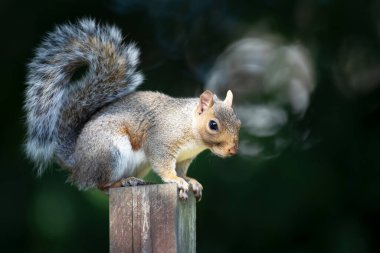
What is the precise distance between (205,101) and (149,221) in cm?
80

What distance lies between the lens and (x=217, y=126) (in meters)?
2.35

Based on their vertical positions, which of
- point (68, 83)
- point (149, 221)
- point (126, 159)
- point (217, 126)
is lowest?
point (149, 221)

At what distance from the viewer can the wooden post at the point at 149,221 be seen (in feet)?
5.56

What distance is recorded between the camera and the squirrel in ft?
7.70

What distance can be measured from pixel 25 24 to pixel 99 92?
1509 millimetres

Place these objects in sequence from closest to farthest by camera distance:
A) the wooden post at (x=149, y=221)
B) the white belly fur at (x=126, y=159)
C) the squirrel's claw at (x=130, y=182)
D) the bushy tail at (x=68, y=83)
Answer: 1. the wooden post at (x=149, y=221)
2. the squirrel's claw at (x=130, y=182)
3. the white belly fur at (x=126, y=159)
4. the bushy tail at (x=68, y=83)

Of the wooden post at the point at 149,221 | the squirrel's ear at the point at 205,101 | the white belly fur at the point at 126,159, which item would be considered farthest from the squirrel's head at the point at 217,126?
the wooden post at the point at 149,221

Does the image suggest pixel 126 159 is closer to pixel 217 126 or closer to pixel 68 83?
pixel 217 126

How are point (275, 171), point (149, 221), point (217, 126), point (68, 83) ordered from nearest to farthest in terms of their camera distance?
point (149, 221) < point (217, 126) < point (68, 83) < point (275, 171)

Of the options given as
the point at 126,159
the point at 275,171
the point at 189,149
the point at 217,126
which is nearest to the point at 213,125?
the point at 217,126

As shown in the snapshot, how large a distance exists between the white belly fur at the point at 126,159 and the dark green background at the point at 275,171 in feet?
3.75

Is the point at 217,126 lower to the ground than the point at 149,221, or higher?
higher

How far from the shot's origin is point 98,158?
234 centimetres

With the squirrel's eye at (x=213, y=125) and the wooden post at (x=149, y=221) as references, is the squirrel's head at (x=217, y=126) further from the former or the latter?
the wooden post at (x=149, y=221)
